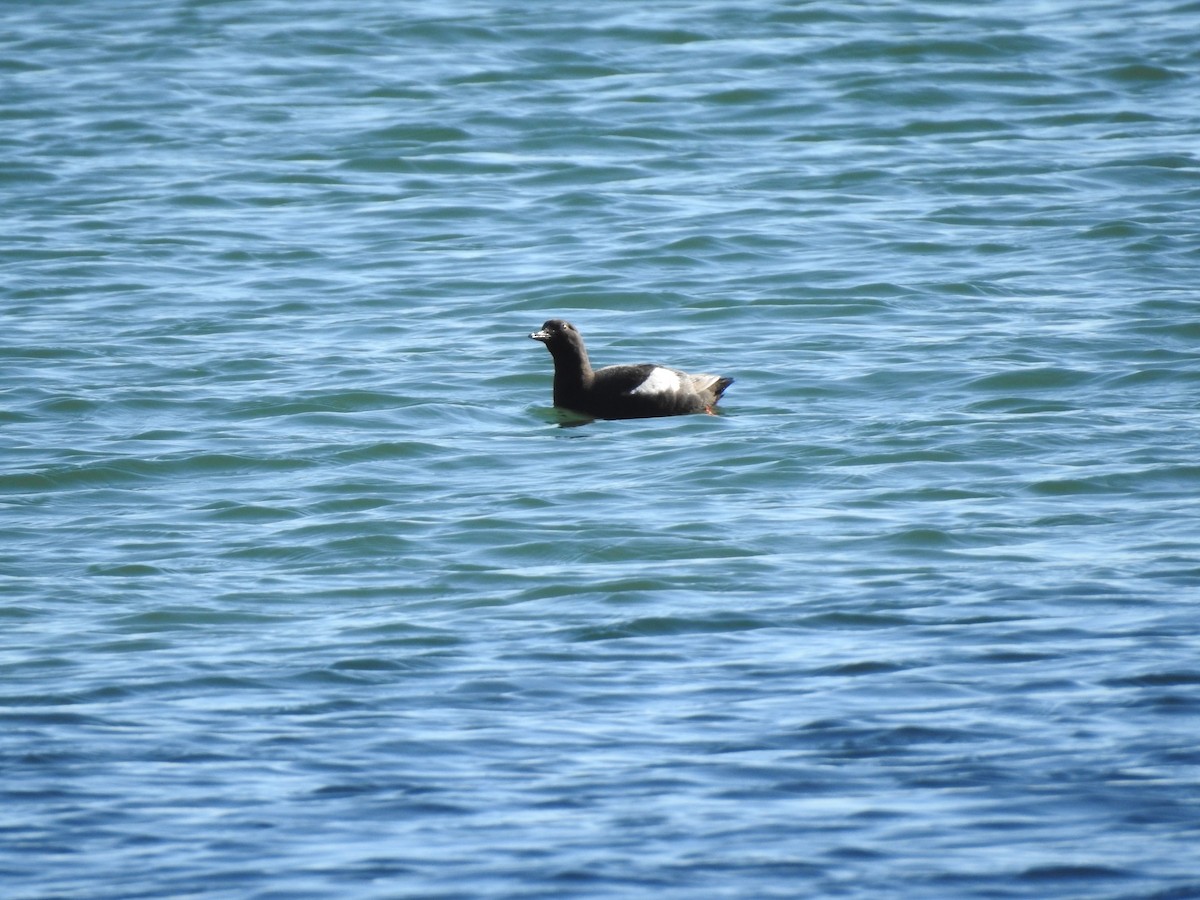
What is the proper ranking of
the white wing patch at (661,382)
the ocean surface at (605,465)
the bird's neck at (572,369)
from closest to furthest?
A: the ocean surface at (605,465) → the white wing patch at (661,382) → the bird's neck at (572,369)

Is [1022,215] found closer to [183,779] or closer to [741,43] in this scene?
[741,43]

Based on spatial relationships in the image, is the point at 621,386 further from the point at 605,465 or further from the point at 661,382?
the point at 605,465

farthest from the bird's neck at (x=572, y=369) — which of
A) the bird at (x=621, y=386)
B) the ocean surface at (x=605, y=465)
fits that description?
the ocean surface at (x=605, y=465)

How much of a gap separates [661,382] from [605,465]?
1.16 metres

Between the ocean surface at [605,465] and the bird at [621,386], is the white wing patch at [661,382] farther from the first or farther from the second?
the ocean surface at [605,465]

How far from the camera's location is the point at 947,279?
16.8 metres

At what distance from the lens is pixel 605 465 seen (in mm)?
12523

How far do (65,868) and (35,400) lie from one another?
826 cm

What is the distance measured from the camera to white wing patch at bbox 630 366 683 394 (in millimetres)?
13398

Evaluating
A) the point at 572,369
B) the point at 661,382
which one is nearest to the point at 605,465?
the point at 661,382

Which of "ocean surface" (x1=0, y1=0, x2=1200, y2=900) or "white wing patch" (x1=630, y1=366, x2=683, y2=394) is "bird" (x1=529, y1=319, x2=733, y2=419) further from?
"ocean surface" (x1=0, y1=0, x2=1200, y2=900)

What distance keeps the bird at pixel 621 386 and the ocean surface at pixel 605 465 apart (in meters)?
0.13

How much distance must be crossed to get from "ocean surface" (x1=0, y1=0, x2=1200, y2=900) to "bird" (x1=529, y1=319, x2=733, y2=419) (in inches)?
5.0

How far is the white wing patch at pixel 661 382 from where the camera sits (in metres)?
13.4
